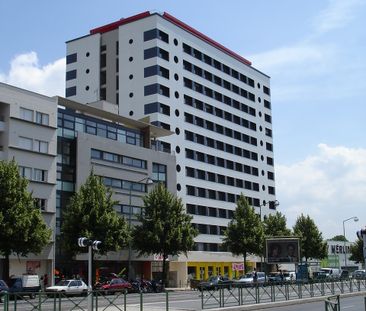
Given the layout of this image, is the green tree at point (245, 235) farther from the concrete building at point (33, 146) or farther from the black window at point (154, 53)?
the concrete building at point (33, 146)

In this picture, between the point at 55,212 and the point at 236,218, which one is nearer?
the point at 55,212

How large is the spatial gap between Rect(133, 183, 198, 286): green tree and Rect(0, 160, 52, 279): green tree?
43.8 feet

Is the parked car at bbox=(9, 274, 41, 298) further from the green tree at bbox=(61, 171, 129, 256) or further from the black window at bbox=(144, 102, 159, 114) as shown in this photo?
the black window at bbox=(144, 102, 159, 114)

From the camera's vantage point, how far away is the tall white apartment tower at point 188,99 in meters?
73.6

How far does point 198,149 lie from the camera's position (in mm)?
78250

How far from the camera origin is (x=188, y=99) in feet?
256

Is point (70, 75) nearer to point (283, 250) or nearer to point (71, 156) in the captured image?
point (71, 156)

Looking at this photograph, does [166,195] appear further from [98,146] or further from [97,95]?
[97,95]

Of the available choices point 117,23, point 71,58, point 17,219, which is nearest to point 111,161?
point 17,219

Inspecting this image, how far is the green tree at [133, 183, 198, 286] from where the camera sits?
2112 inches

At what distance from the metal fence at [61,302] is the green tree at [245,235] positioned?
144 ft

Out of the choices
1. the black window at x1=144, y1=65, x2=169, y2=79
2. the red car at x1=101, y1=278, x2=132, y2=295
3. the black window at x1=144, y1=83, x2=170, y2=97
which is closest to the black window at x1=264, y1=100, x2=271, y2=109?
the black window at x1=144, y1=65, x2=169, y2=79

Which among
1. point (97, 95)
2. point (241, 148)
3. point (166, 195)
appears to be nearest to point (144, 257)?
point (166, 195)

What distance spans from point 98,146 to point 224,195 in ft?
101
